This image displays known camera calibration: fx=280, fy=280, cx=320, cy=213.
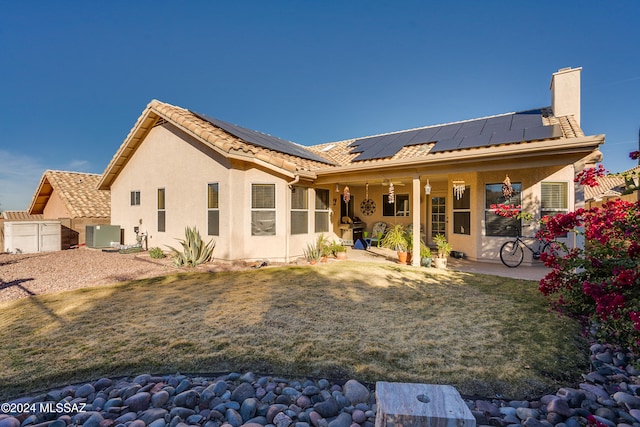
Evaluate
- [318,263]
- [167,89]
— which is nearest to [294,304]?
[318,263]

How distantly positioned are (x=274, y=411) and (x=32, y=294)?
247 inches

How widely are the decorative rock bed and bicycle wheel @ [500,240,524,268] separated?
5.91 m

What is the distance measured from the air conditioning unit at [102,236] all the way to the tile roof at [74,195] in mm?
2334

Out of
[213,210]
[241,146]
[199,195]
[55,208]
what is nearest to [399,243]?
[241,146]

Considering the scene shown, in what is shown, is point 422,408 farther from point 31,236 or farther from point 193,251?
point 31,236

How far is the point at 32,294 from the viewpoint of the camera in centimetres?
548

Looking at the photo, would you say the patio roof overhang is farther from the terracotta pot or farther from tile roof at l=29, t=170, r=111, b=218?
tile roof at l=29, t=170, r=111, b=218

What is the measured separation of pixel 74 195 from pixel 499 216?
18.2 m

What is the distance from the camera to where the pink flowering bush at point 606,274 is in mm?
3139

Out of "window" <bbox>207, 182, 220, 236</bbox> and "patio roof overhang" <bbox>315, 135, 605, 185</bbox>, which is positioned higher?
"patio roof overhang" <bbox>315, 135, 605, 185</bbox>

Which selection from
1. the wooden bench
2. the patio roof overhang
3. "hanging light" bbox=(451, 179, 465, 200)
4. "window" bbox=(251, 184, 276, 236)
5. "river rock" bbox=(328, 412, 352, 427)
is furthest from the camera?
"hanging light" bbox=(451, 179, 465, 200)

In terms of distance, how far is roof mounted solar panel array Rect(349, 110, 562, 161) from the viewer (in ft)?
25.4

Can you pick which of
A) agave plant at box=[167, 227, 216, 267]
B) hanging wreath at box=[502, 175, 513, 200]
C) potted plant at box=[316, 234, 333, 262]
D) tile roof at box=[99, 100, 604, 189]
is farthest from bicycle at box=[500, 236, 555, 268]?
agave plant at box=[167, 227, 216, 267]

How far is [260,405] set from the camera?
2.24 m
